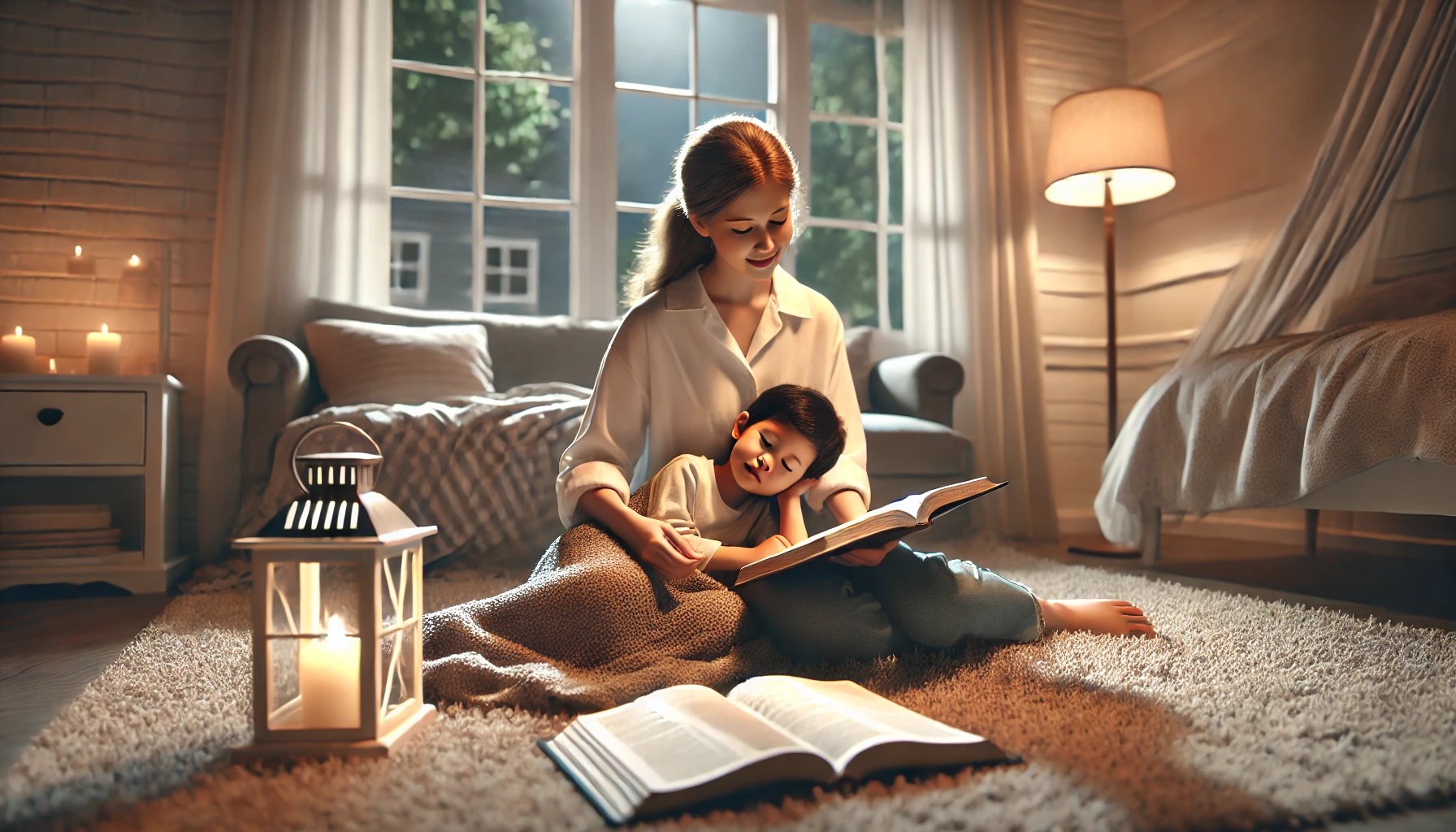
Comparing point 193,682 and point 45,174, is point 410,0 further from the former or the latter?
point 193,682

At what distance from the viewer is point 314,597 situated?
2.92 ft

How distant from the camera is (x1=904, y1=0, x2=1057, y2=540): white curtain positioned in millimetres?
3498

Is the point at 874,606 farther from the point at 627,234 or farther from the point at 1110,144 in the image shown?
the point at 627,234

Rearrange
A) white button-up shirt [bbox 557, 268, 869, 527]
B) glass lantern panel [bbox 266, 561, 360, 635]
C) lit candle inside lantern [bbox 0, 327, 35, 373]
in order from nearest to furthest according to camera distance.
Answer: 1. glass lantern panel [bbox 266, 561, 360, 635]
2. white button-up shirt [bbox 557, 268, 869, 527]
3. lit candle inside lantern [bbox 0, 327, 35, 373]

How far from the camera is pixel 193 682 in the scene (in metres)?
1.22

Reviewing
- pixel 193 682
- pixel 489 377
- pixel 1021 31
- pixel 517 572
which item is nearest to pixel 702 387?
pixel 193 682

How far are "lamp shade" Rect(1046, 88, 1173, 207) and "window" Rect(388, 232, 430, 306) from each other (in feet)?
7.34

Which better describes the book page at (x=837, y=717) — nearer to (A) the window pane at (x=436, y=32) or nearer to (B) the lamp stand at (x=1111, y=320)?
(B) the lamp stand at (x=1111, y=320)

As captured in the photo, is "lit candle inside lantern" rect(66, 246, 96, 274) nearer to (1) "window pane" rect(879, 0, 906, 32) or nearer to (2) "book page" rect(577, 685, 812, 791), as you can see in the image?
(2) "book page" rect(577, 685, 812, 791)

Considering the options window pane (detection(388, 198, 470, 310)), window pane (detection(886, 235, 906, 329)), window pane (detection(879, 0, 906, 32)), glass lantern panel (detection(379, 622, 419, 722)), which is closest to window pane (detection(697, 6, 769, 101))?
window pane (detection(879, 0, 906, 32))

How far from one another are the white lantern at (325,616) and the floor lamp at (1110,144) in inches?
94.5

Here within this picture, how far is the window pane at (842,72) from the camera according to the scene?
12.4 feet

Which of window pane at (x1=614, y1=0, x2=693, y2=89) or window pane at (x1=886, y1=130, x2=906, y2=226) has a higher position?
window pane at (x1=614, y1=0, x2=693, y2=89)

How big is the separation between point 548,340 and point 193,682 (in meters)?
1.88
